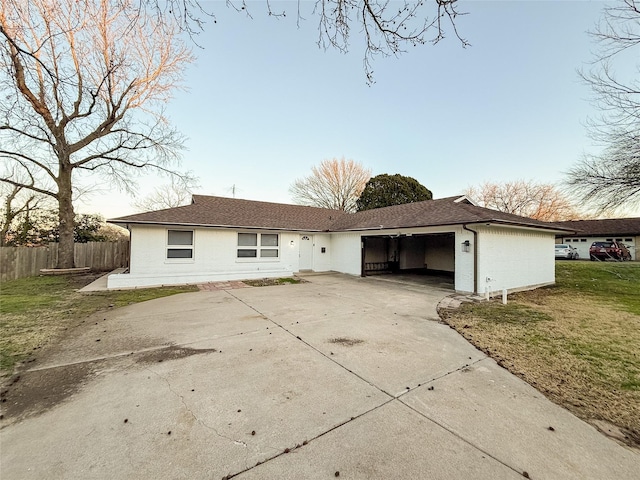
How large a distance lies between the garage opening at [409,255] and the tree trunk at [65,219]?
15.8m

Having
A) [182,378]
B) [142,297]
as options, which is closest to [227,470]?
[182,378]

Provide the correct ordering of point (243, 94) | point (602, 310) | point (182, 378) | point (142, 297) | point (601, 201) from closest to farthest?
point (182, 378) → point (602, 310) → point (142, 297) → point (243, 94) → point (601, 201)

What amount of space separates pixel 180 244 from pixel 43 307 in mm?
5307

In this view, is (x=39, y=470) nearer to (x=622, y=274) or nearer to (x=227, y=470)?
(x=227, y=470)

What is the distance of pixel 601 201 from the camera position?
11.9 meters

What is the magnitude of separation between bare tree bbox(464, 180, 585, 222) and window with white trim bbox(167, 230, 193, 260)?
Answer: 30309 millimetres

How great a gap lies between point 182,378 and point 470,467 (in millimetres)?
3124

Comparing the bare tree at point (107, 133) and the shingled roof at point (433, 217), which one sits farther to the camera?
the bare tree at point (107, 133)

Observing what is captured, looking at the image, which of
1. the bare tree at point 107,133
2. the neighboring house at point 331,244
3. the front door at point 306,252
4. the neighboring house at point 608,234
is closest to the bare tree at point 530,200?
the neighboring house at point 608,234

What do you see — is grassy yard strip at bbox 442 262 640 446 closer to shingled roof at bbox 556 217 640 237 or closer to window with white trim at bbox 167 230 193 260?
window with white trim at bbox 167 230 193 260

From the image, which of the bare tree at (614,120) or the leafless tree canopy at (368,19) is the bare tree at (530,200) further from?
the leafless tree canopy at (368,19)

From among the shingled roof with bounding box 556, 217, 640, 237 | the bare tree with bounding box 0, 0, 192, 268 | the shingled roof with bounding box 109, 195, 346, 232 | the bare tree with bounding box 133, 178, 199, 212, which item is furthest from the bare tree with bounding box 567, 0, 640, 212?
the bare tree with bounding box 133, 178, 199, 212

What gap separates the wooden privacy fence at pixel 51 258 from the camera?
11.8m

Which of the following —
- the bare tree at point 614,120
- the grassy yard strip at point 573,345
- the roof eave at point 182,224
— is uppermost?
the bare tree at point 614,120
